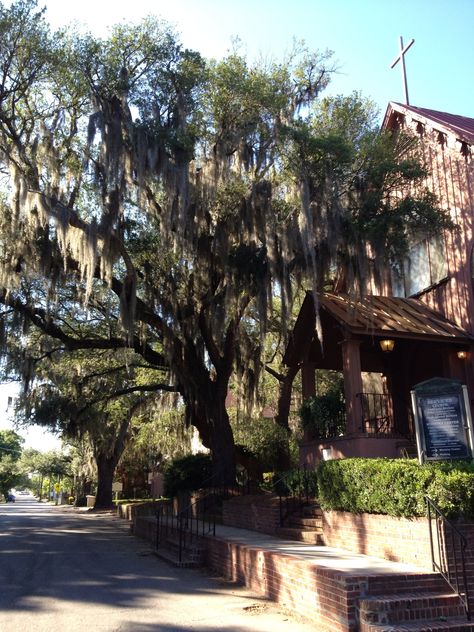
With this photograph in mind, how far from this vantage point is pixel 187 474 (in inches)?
817

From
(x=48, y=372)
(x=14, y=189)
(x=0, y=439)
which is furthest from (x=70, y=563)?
(x=0, y=439)

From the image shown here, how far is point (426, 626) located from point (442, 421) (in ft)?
11.6

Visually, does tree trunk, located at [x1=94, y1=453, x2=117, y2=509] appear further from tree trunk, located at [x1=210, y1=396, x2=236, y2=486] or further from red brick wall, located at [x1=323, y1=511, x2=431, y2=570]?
red brick wall, located at [x1=323, y1=511, x2=431, y2=570]

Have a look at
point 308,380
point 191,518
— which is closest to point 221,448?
point 308,380

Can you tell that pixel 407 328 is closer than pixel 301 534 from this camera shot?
No

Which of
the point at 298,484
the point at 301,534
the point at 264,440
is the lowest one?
the point at 301,534

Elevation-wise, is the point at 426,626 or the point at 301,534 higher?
the point at 301,534

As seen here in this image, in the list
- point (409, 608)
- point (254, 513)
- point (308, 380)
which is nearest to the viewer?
point (409, 608)

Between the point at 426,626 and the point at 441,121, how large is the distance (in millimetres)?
14397

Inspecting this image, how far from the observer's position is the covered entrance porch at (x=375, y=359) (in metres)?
13.5

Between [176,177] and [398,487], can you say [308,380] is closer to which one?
[176,177]

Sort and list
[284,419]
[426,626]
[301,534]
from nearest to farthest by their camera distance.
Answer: [426,626]
[301,534]
[284,419]

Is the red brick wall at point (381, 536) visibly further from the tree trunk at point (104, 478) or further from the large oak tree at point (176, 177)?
the tree trunk at point (104, 478)

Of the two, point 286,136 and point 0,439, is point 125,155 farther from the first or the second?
point 0,439
